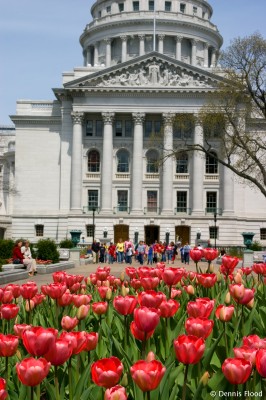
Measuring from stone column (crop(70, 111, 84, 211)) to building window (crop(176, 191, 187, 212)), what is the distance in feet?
37.6

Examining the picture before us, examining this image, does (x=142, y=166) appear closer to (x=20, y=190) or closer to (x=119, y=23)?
(x=20, y=190)

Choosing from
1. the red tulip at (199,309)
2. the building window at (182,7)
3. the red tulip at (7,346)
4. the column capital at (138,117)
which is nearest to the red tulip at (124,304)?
the red tulip at (199,309)

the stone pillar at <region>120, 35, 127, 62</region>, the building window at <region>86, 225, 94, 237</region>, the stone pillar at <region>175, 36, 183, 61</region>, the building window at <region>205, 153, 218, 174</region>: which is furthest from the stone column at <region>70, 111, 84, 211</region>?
the stone pillar at <region>175, 36, 183, 61</region>

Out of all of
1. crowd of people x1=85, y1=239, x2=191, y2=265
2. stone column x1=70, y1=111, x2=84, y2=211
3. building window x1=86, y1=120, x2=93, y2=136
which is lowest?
crowd of people x1=85, y1=239, x2=191, y2=265

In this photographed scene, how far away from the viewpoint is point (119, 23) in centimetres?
8750

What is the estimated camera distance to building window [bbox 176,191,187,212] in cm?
6744

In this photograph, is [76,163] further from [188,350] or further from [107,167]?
[188,350]

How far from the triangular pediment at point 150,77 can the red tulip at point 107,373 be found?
2553 inches

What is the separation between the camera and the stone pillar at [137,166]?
217ft

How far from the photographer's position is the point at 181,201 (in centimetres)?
6800

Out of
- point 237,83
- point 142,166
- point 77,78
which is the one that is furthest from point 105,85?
point 237,83

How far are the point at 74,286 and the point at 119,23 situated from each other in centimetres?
8499

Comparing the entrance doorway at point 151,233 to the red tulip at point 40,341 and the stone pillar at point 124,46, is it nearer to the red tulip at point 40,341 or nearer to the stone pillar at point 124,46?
the stone pillar at point 124,46

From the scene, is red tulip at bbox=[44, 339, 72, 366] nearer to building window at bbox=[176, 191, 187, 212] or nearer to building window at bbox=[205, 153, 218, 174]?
building window at bbox=[176, 191, 187, 212]
